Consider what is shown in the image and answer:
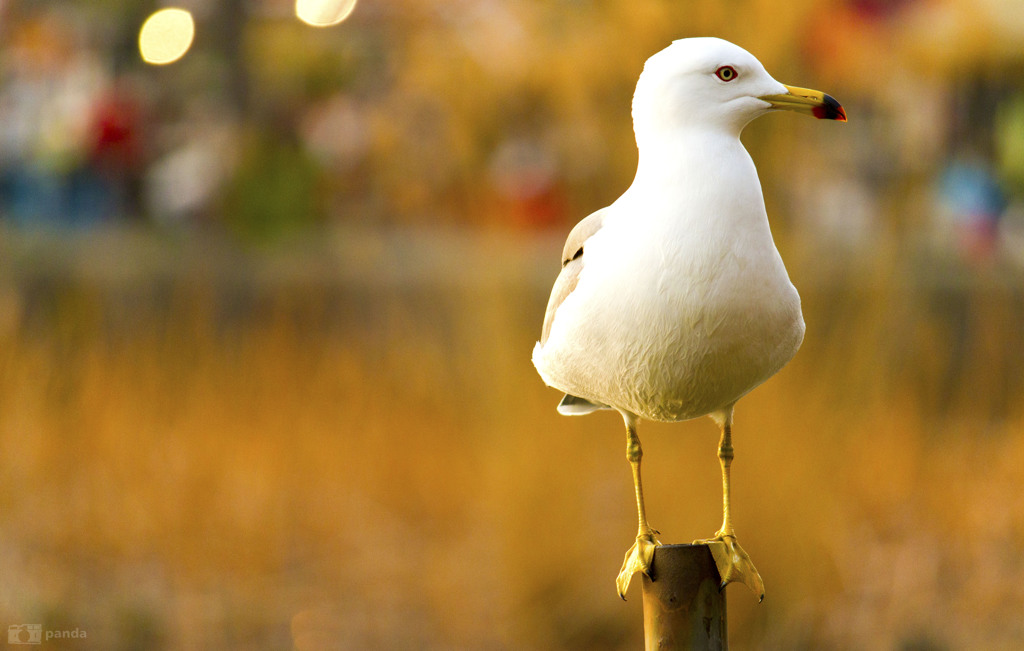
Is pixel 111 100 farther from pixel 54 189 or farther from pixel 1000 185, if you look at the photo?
pixel 1000 185

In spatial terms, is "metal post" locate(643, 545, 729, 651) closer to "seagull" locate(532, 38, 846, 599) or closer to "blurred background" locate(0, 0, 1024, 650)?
"seagull" locate(532, 38, 846, 599)

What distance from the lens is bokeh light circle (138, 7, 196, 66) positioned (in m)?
8.29

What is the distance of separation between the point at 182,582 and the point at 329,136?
4082mm

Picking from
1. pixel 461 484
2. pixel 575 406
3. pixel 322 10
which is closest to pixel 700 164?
pixel 575 406

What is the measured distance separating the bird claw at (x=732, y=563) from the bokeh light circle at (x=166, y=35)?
7.69m

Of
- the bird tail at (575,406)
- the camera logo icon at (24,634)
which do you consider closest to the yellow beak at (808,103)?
the bird tail at (575,406)

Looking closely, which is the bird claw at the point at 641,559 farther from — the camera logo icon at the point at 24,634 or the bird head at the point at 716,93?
the camera logo icon at the point at 24,634

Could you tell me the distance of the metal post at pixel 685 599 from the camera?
1.57 m

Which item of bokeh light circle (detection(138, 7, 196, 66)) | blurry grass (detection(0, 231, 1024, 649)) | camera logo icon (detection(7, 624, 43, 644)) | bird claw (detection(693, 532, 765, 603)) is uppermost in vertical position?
bokeh light circle (detection(138, 7, 196, 66))

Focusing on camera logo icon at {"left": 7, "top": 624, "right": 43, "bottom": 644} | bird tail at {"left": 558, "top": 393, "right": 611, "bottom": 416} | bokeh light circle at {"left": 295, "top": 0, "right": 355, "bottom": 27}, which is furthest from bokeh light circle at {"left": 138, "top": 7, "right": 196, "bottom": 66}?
bird tail at {"left": 558, "top": 393, "right": 611, "bottom": 416}

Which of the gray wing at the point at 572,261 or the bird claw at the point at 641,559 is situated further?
the bird claw at the point at 641,559

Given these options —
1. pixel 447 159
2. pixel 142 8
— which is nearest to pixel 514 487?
pixel 447 159

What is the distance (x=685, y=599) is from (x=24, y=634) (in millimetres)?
3562

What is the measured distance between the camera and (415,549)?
488cm
